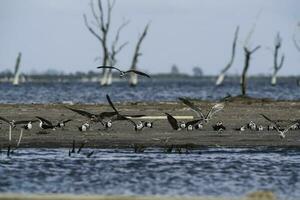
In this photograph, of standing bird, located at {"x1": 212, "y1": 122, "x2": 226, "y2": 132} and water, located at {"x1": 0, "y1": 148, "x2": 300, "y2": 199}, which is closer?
water, located at {"x1": 0, "y1": 148, "x2": 300, "y2": 199}

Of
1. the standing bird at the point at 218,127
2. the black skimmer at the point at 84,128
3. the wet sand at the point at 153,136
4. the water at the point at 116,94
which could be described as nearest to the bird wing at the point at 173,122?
the wet sand at the point at 153,136

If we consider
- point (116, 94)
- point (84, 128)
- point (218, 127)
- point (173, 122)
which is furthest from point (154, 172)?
point (116, 94)

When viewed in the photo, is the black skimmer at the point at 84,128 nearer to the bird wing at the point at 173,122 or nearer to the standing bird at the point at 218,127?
the bird wing at the point at 173,122

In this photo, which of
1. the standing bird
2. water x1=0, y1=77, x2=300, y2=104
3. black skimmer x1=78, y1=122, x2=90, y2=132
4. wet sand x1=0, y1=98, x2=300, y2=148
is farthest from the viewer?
water x1=0, y1=77, x2=300, y2=104

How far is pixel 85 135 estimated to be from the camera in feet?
89.4

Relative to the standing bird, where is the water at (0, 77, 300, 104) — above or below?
above

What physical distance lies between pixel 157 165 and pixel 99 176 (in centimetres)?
227

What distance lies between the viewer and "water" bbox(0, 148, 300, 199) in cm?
1691

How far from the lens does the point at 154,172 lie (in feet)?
64.1

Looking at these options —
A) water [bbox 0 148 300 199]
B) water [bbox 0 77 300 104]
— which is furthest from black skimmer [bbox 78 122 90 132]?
water [bbox 0 77 300 104]

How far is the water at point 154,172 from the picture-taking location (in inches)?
666

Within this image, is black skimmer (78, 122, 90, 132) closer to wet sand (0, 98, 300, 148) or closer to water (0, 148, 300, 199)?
wet sand (0, 98, 300, 148)

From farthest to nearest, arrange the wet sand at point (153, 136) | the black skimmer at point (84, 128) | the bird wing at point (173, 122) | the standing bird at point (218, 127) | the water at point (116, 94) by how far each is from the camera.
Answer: the water at point (116, 94)
the standing bird at point (218, 127)
the black skimmer at point (84, 128)
the bird wing at point (173, 122)
the wet sand at point (153, 136)

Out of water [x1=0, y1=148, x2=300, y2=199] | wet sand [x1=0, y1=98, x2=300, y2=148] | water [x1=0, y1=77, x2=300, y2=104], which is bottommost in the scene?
water [x1=0, y1=148, x2=300, y2=199]
